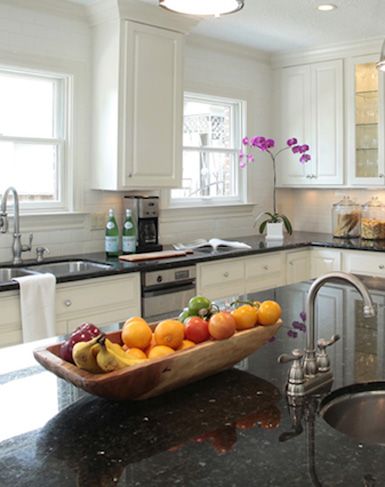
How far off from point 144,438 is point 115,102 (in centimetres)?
295

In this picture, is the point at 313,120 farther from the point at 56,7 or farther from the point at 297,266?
the point at 56,7

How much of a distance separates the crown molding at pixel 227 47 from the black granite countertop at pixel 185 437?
353 cm

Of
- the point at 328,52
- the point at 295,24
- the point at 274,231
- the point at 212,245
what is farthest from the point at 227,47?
the point at 212,245

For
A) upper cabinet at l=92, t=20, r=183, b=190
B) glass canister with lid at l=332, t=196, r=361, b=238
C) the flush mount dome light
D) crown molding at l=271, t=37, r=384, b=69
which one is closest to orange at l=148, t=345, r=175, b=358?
the flush mount dome light

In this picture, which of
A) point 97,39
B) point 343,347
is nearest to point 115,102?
point 97,39

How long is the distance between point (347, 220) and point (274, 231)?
2.10 ft

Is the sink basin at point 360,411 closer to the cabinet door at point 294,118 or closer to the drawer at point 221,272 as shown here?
the drawer at point 221,272

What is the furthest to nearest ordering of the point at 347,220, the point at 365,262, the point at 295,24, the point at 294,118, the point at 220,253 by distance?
1. the point at 294,118
2. the point at 347,220
3. the point at 365,262
4. the point at 295,24
5. the point at 220,253

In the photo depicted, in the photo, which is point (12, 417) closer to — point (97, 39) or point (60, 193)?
point (60, 193)

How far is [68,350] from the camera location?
1.36m

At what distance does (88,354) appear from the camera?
49.2 inches

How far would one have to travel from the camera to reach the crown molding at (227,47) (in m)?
4.68

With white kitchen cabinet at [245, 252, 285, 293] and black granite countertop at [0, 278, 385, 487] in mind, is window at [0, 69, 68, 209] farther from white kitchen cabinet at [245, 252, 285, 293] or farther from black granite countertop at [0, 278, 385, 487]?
black granite countertop at [0, 278, 385, 487]

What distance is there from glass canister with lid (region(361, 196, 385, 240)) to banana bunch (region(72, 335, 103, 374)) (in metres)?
3.90
